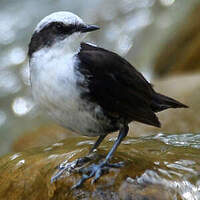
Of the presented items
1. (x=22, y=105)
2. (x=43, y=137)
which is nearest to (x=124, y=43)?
(x=22, y=105)

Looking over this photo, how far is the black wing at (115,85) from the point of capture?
388 centimetres

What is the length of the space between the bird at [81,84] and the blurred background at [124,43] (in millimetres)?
4530

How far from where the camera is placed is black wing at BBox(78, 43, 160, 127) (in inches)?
153

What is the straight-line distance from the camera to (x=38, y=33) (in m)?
4.01

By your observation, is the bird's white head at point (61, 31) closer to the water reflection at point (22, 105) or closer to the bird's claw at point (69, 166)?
the bird's claw at point (69, 166)

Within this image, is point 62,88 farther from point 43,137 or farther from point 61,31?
point 43,137

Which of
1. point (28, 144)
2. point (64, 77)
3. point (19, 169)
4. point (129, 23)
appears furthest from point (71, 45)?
point (129, 23)

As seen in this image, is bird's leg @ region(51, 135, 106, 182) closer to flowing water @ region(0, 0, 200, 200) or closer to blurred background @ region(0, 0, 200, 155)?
flowing water @ region(0, 0, 200, 200)

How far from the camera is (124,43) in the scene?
10875mm

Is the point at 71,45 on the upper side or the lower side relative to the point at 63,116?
upper

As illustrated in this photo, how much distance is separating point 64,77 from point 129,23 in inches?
299

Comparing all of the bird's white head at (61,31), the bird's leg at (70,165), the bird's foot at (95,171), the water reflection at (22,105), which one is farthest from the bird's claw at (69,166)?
the water reflection at (22,105)

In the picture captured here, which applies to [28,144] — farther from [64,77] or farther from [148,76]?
[64,77]

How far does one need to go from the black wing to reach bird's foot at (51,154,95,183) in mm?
419
